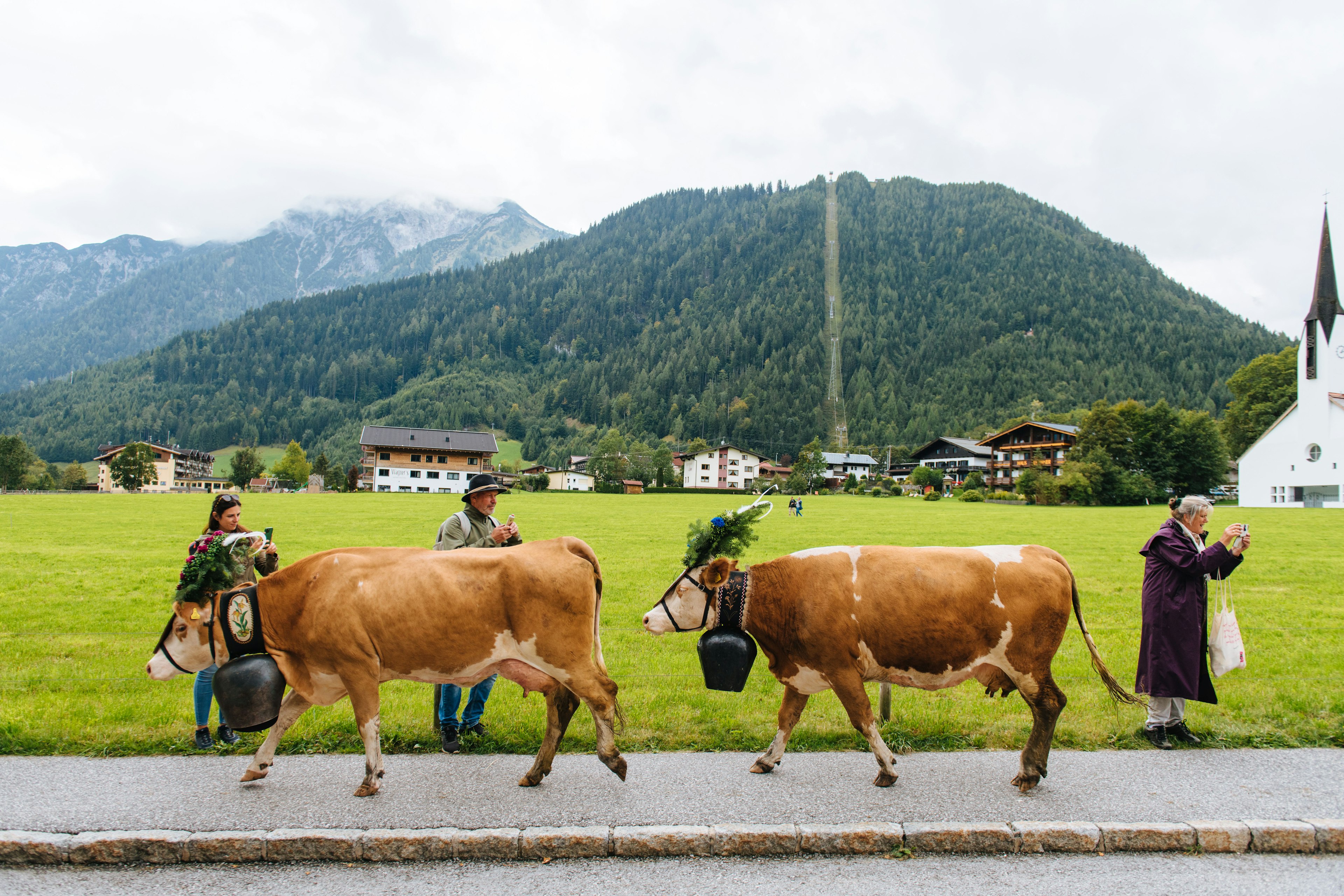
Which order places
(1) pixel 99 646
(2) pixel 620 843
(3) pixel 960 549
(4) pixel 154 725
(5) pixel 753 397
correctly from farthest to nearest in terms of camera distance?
(5) pixel 753 397, (1) pixel 99 646, (4) pixel 154 725, (3) pixel 960 549, (2) pixel 620 843

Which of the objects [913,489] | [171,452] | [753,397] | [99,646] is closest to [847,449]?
[753,397]

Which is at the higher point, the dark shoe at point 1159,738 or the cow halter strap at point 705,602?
the cow halter strap at point 705,602

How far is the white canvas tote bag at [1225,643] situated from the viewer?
7160mm

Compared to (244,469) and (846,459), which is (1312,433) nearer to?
(846,459)

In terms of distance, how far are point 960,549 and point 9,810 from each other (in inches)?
328

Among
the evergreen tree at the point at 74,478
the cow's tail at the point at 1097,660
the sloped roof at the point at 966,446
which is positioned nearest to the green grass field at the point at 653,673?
the cow's tail at the point at 1097,660

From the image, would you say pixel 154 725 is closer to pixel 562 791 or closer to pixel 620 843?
pixel 562 791

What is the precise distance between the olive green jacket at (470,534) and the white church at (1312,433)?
88736mm

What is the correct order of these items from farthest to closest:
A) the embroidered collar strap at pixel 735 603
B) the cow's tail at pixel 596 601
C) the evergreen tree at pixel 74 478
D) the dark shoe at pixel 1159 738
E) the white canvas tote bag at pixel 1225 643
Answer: the evergreen tree at pixel 74 478, the dark shoe at pixel 1159 738, the white canvas tote bag at pixel 1225 643, the embroidered collar strap at pixel 735 603, the cow's tail at pixel 596 601

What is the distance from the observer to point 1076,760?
696 cm

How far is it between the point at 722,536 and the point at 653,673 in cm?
485

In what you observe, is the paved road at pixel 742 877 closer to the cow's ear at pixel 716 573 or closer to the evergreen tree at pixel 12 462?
the cow's ear at pixel 716 573

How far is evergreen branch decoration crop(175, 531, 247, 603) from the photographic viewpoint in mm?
6031

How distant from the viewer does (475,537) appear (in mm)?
7660
